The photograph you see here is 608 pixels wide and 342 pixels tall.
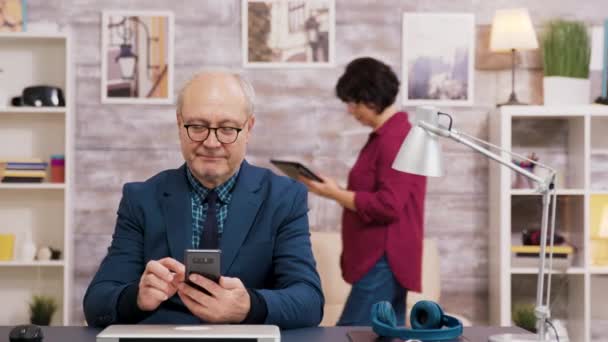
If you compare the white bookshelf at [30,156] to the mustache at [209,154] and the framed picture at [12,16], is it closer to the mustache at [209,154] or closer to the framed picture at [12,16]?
the framed picture at [12,16]

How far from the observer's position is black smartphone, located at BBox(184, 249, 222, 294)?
195cm

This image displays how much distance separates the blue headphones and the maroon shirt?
146 cm

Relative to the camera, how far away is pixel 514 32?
15.8 ft

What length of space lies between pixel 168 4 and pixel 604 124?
8.43 ft

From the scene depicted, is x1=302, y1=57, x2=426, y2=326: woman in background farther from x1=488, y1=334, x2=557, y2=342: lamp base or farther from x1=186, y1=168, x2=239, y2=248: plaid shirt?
x1=488, y1=334, x2=557, y2=342: lamp base

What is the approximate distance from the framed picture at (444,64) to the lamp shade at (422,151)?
310cm

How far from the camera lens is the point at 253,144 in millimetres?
5074

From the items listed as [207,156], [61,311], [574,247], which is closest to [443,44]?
[574,247]

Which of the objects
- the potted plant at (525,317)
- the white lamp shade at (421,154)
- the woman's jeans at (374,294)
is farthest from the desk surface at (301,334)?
the potted plant at (525,317)

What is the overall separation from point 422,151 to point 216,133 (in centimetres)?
56

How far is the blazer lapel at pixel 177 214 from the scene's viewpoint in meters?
2.29

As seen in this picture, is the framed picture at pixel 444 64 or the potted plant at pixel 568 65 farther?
the framed picture at pixel 444 64

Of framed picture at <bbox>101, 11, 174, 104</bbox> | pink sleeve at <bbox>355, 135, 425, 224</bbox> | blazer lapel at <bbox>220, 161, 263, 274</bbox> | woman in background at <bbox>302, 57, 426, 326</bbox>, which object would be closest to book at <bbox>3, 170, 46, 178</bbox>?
framed picture at <bbox>101, 11, 174, 104</bbox>

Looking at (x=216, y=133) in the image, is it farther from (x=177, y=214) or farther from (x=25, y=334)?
(x=25, y=334)
